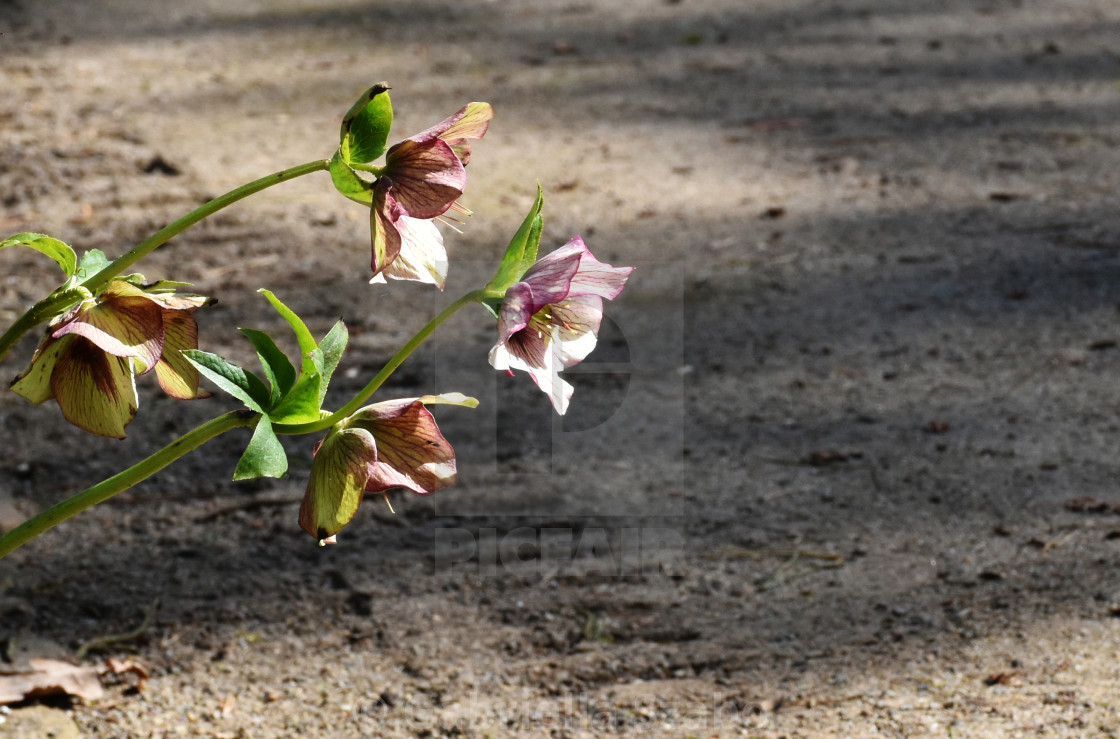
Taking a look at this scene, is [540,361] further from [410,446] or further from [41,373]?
[41,373]

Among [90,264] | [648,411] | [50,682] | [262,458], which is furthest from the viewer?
[648,411]

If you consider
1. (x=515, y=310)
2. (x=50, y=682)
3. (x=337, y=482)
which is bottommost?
(x=50, y=682)

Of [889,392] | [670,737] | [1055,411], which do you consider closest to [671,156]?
[889,392]

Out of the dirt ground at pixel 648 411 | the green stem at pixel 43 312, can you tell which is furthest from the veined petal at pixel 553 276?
the dirt ground at pixel 648 411

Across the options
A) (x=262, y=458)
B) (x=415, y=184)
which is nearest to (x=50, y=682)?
(x=262, y=458)

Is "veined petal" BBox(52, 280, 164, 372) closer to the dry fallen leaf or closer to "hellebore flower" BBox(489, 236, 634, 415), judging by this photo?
"hellebore flower" BBox(489, 236, 634, 415)

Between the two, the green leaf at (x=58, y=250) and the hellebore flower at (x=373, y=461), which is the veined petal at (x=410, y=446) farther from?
the green leaf at (x=58, y=250)

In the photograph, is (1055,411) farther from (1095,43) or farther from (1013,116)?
(1095,43)
